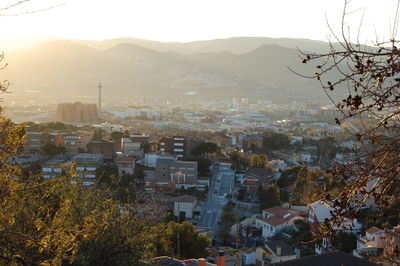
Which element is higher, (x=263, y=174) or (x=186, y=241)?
(x=186, y=241)

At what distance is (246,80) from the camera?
294 ft

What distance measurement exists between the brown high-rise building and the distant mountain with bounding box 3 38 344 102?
28.6 meters

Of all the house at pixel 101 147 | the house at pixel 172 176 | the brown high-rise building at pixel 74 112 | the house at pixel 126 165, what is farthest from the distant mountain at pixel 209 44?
the house at pixel 126 165

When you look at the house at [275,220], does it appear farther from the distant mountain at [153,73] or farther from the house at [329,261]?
the distant mountain at [153,73]

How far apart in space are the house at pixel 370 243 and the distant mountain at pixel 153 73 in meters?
60.7

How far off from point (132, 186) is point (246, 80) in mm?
76186

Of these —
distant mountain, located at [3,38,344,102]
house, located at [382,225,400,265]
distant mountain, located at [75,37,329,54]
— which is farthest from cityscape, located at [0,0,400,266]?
distant mountain, located at [75,37,329,54]

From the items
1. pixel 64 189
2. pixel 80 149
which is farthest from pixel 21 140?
pixel 80 149

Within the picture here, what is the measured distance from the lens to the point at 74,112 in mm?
39281

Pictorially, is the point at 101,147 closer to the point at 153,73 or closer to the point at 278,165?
the point at 278,165

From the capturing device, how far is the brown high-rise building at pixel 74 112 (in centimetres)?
3892

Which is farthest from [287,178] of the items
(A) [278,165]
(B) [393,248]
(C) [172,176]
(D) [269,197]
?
(B) [393,248]

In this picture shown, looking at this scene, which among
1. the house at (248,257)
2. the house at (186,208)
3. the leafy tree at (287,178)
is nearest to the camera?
the house at (248,257)

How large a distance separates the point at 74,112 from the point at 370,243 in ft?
106
